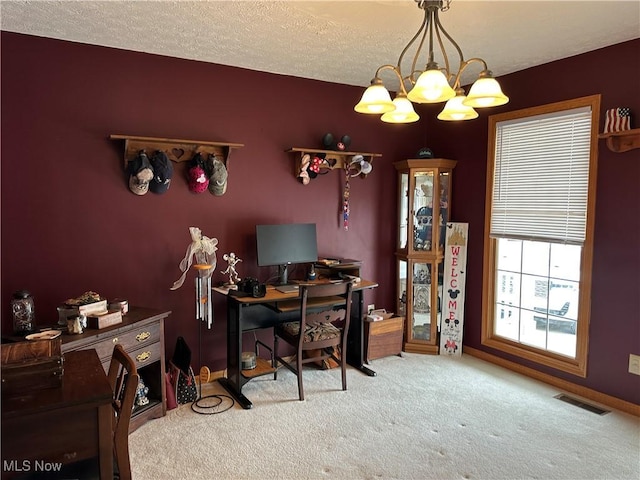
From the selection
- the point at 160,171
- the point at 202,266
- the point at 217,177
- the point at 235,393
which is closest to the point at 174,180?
the point at 160,171

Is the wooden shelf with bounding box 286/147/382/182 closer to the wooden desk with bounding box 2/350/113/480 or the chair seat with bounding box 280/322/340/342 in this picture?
the chair seat with bounding box 280/322/340/342

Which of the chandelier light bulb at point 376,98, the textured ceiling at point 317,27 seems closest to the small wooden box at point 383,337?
the textured ceiling at point 317,27

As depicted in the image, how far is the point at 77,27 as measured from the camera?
266 centimetres

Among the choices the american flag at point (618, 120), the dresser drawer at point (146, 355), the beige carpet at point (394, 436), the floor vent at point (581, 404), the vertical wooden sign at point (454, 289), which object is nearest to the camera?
the beige carpet at point (394, 436)

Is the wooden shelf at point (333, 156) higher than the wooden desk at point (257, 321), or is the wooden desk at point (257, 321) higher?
the wooden shelf at point (333, 156)

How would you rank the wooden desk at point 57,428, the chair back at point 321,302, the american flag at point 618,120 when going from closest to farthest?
the wooden desk at point 57,428 < the american flag at point 618,120 < the chair back at point 321,302

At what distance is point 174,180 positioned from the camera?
3283 millimetres

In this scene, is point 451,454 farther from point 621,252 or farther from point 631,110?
point 631,110

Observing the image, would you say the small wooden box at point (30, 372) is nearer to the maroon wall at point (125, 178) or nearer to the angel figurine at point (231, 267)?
the maroon wall at point (125, 178)

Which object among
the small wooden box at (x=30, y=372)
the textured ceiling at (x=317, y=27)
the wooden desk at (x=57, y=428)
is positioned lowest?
the wooden desk at (x=57, y=428)

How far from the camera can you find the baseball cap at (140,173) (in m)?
2.99

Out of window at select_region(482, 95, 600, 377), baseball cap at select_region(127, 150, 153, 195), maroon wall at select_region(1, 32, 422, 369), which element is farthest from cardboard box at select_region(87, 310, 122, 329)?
window at select_region(482, 95, 600, 377)

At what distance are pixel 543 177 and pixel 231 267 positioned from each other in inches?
99.6
